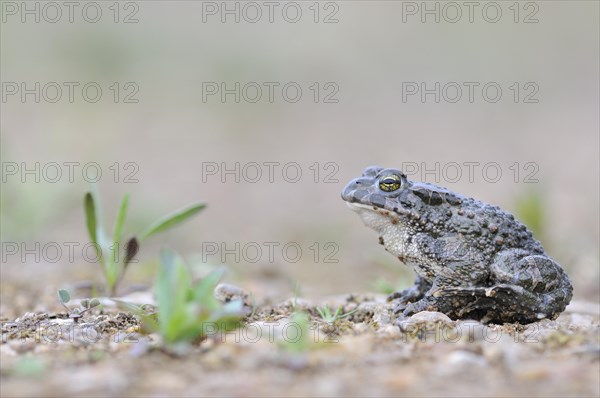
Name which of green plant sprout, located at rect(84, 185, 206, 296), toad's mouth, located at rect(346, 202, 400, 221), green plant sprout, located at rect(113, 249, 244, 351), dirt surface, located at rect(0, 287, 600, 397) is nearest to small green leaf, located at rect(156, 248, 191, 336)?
green plant sprout, located at rect(113, 249, 244, 351)

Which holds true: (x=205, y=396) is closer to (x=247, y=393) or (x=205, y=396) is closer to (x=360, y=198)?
(x=247, y=393)

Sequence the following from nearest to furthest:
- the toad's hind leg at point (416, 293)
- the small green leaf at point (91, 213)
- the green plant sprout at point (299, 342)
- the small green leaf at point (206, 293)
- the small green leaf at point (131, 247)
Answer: the green plant sprout at point (299, 342)
the small green leaf at point (206, 293)
the toad's hind leg at point (416, 293)
the small green leaf at point (131, 247)
the small green leaf at point (91, 213)

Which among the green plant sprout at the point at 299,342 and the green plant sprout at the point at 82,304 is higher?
the green plant sprout at the point at 299,342

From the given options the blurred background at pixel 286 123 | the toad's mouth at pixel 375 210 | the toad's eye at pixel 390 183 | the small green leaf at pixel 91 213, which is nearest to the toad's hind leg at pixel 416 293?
the toad's mouth at pixel 375 210

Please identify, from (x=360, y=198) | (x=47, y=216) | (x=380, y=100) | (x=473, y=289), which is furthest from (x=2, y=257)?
(x=380, y=100)

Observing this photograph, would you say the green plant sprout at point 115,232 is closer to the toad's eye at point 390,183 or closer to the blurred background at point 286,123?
the blurred background at point 286,123

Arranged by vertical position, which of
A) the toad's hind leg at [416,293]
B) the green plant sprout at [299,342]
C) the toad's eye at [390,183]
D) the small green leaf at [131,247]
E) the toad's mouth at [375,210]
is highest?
the toad's eye at [390,183]
